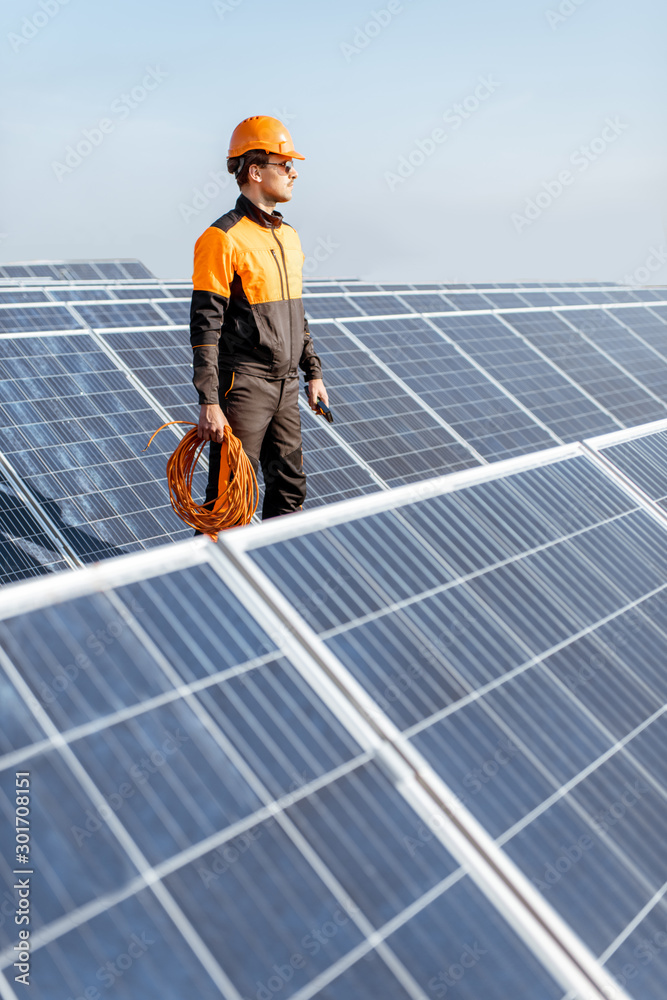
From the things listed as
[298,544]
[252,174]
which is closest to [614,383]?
[252,174]

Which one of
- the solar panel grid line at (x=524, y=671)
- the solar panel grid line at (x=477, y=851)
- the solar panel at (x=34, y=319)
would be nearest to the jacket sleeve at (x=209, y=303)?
the solar panel grid line at (x=477, y=851)

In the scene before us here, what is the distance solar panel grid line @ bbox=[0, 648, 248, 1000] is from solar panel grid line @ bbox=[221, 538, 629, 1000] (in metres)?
0.84

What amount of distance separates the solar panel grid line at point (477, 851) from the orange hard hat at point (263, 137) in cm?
324

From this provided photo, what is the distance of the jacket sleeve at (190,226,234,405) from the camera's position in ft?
17.4

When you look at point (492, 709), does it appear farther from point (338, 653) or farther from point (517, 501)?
point (517, 501)

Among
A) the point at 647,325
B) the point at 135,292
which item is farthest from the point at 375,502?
the point at 647,325

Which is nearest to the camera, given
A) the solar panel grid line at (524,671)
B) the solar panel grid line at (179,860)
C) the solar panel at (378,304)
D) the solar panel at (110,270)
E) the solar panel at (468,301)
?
the solar panel grid line at (179,860)

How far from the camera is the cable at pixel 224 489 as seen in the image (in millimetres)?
5496

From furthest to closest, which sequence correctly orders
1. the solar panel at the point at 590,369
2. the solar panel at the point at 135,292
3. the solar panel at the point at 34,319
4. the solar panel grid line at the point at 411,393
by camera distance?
1. the solar panel at the point at 590,369
2. the solar panel at the point at 135,292
3. the solar panel grid line at the point at 411,393
4. the solar panel at the point at 34,319

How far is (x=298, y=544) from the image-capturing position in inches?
143

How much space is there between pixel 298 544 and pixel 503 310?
43.6 ft

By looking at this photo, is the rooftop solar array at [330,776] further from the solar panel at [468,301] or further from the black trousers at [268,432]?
the solar panel at [468,301]

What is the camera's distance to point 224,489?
5.66 m

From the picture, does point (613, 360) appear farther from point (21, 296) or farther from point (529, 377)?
point (21, 296)
